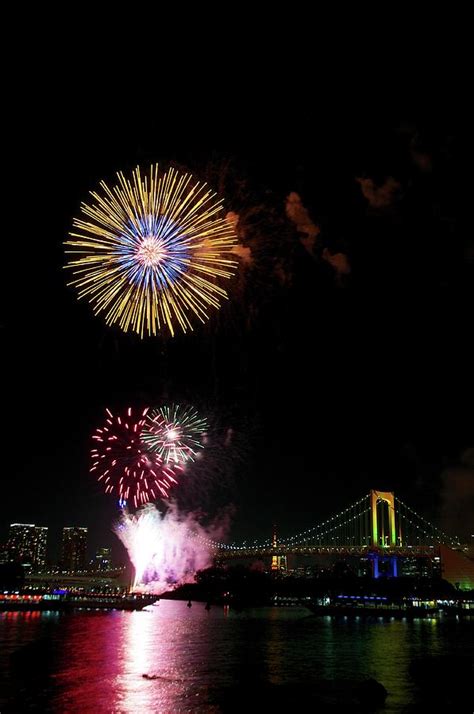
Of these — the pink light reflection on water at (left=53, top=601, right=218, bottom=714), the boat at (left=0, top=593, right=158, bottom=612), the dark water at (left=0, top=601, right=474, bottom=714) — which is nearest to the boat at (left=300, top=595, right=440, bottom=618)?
the boat at (left=0, top=593, right=158, bottom=612)

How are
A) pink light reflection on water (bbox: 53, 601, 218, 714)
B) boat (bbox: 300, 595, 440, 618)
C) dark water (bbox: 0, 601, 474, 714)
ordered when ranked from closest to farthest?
pink light reflection on water (bbox: 53, 601, 218, 714) → dark water (bbox: 0, 601, 474, 714) → boat (bbox: 300, 595, 440, 618)

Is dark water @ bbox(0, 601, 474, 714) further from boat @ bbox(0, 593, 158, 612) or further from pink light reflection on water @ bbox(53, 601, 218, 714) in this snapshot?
boat @ bbox(0, 593, 158, 612)

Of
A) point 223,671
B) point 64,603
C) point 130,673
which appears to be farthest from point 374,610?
point 130,673

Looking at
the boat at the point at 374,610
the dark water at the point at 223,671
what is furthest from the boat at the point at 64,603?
the dark water at the point at 223,671

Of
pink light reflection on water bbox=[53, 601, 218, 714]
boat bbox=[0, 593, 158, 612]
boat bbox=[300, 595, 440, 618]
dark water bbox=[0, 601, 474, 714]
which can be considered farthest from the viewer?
boat bbox=[0, 593, 158, 612]

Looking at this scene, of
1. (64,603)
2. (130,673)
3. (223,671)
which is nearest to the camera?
(130,673)

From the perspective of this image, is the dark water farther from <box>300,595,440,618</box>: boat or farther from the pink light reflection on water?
<box>300,595,440,618</box>: boat

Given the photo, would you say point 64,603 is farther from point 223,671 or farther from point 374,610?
point 223,671

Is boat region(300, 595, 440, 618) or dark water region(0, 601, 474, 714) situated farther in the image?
boat region(300, 595, 440, 618)
